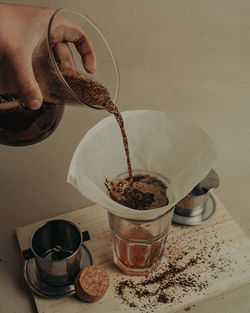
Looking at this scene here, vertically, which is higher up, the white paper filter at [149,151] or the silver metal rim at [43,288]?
the white paper filter at [149,151]

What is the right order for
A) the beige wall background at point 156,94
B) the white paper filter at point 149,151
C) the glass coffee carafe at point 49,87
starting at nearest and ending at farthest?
the glass coffee carafe at point 49,87 → the white paper filter at point 149,151 → the beige wall background at point 156,94

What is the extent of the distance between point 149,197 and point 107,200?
0.16 m

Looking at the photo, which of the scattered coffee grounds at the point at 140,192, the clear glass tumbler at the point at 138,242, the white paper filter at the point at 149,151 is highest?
the white paper filter at the point at 149,151

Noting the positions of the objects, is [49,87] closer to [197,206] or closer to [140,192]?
[140,192]

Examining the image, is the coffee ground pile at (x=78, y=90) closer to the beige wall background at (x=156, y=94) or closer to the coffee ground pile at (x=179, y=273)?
the beige wall background at (x=156, y=94)

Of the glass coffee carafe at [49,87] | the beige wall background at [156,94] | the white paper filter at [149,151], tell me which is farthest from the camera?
the beige wall background at [156,94]

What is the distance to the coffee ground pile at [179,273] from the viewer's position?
0.88 m

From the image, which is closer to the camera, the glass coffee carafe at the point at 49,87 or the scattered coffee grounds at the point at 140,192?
the glass coffee carafe at the point at 49,87

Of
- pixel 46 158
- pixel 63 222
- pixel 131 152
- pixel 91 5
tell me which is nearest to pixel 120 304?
pixel 63 222

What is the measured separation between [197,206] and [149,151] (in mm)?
207

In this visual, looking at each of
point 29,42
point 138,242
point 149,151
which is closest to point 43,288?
point 138,242

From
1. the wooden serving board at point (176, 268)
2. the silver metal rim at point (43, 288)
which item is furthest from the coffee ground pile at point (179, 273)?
the silver metal rim at point (43, 288)

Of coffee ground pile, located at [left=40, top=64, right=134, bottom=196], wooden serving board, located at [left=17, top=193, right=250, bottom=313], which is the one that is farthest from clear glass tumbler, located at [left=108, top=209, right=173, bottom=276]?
coffee ground pile, located at [left=40, top=64, right=134, bottom=196]

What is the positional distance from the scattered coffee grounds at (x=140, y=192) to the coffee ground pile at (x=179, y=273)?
0.49ft
